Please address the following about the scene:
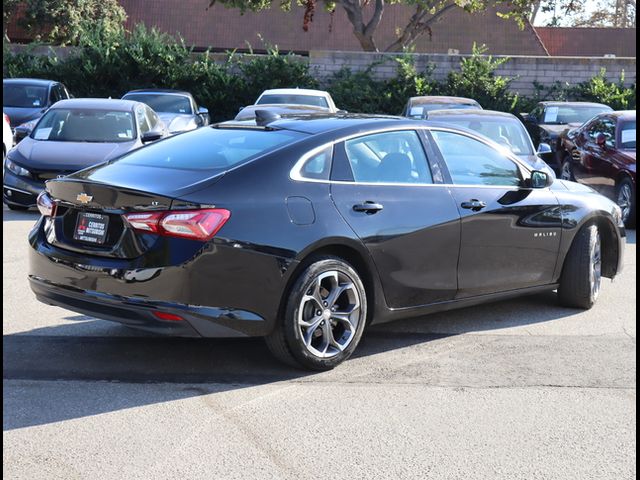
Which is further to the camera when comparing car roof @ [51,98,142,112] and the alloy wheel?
car roof @ [51,98,142,112]

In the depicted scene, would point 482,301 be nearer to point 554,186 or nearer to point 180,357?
point 554,186

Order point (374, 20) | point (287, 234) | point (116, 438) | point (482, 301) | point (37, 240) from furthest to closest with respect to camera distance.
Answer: point (374, 20), point (482, 301), point (37, 240), point (287, 234), point (116, 438)

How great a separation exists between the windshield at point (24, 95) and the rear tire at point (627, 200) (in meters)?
12.1

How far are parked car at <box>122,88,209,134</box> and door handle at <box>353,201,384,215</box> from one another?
47.2 feet

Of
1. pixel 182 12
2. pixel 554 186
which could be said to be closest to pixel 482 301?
pixel 554 186

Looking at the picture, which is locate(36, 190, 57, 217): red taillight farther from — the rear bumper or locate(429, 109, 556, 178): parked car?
locate(429, 109, 556, 178): parked car

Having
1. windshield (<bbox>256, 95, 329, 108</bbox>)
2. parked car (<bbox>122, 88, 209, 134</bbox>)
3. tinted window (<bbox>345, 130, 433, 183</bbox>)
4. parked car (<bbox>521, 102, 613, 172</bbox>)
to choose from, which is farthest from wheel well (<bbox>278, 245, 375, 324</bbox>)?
parked car (<bbox>122, 88, 209, 134</bbox>)

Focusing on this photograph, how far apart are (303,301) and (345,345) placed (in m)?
0.46

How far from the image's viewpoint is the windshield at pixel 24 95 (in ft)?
64.3

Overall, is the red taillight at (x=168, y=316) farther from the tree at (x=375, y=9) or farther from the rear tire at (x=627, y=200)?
the tree at (x=375, y=9)

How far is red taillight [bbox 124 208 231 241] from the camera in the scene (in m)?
5.30

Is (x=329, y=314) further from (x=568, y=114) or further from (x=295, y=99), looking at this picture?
(x=568, y=114)

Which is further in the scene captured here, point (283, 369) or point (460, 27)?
point (460, 27)

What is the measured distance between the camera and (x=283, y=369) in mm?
5797
